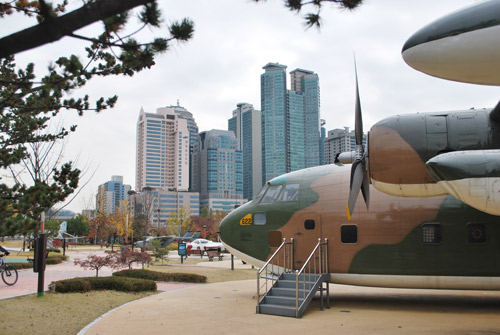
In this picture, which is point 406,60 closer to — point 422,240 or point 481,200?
point 481,200

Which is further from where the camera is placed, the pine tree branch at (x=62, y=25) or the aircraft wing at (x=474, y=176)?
the aircraft wing at (x=474, y=176)

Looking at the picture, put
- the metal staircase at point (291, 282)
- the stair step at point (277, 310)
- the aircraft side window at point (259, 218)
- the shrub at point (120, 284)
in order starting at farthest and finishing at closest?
the shrub at point (120, 284), the aircraft side window at point (259, 218), the metal staircase at point (291, 282), the stair step at point (277, 310)

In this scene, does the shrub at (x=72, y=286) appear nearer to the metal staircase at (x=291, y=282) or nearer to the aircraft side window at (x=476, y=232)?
the metal staircase at (x=291, y=282)

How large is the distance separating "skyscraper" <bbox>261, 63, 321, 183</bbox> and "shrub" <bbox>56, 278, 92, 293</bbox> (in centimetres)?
14919

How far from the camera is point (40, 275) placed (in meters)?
15.9

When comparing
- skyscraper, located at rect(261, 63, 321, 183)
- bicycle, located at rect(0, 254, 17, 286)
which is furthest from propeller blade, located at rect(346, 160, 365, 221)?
skyscraper, located at rect(261, 63, 321, 183)

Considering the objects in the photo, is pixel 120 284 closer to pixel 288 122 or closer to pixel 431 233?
pixel 431 233

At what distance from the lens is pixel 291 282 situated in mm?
14719

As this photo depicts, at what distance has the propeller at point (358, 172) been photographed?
532 inches

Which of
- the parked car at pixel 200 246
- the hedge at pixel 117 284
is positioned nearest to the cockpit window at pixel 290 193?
the hedge at pixel 117 284

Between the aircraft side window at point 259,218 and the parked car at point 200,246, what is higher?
the aircraft side window at point 259,218

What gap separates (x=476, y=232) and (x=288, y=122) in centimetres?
15398

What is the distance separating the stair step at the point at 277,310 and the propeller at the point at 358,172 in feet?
11.5

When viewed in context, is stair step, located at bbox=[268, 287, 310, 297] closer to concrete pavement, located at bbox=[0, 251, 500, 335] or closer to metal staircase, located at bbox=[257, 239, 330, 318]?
metal staircase, located at bbox=[257, 239, 330, 318]
